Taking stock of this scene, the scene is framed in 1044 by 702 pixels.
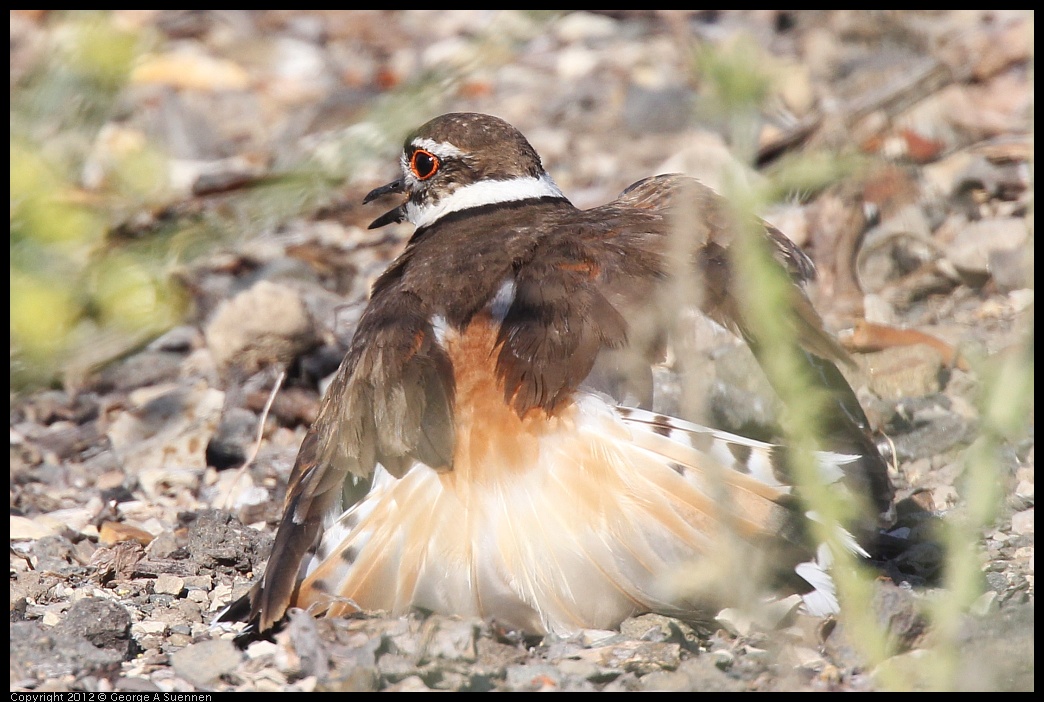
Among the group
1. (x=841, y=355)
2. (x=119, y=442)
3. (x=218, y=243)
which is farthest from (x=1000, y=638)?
(x=119, y=442)

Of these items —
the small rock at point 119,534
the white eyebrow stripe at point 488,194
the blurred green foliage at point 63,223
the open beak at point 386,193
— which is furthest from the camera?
the open beak at point 386,193

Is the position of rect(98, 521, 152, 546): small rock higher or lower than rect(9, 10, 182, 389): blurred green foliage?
lower

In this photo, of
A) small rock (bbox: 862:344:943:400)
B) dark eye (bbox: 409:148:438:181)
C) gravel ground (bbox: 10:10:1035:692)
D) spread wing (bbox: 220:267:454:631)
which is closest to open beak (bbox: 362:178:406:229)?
dark eye (bbox: 409:148:438:181)

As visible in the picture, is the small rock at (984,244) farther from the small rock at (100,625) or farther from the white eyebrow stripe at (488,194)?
the small rock at (100,625)

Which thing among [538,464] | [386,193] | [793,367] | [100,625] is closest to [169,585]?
[100,625]

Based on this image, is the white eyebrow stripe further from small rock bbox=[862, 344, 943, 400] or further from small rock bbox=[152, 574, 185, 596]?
small rock bbox=[152, 574, 185, 596]

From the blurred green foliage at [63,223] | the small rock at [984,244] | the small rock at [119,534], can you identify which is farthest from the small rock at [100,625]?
the small rock at [984,244]
